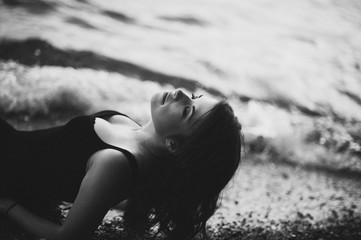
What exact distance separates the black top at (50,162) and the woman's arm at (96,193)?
82 mm

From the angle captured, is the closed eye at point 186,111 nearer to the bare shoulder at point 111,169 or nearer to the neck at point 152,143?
the neck at point 152,143

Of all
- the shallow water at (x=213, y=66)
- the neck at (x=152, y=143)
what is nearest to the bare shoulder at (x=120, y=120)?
the neck at (x=152, y=143)

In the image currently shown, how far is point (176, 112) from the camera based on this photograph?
1.84 metres

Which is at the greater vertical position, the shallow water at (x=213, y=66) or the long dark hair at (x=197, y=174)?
the long dark hair at (x=197, y=174)

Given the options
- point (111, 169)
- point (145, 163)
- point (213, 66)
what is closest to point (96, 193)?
point (111, 169)

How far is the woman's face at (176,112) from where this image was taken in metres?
1.85

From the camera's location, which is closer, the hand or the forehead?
the forehead

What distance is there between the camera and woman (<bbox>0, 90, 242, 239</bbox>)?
1.81 metres

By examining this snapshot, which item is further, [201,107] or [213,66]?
[213,66]

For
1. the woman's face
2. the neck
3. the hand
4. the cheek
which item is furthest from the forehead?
the hand

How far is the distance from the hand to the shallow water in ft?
5.88

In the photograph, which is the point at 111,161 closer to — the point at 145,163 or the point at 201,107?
the point at 145,163

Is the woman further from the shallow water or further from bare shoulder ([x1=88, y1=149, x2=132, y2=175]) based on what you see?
the shallow water

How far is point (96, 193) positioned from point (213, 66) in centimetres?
481
